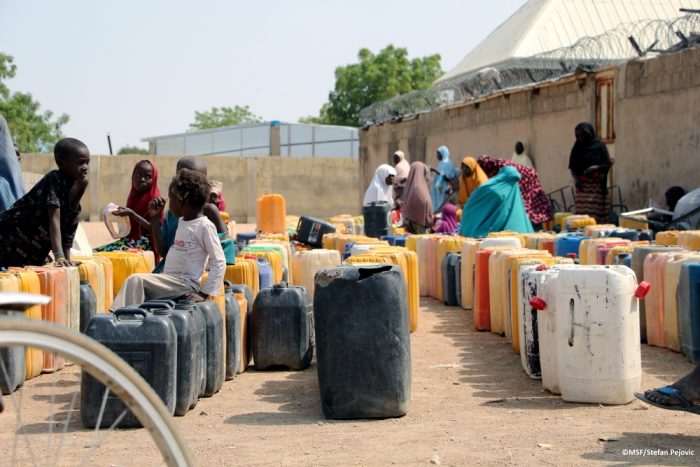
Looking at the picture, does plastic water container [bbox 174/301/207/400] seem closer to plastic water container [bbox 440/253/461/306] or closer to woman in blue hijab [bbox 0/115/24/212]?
woman in blue hijab [bbox 0/115/24/212]

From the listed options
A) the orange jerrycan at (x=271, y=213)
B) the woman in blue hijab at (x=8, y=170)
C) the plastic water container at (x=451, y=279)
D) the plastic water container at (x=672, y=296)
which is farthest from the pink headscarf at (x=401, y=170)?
the plastic water container at (x=672, y=296)

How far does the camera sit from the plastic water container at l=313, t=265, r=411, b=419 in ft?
19.4

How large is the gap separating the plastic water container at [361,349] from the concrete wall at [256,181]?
103 feet

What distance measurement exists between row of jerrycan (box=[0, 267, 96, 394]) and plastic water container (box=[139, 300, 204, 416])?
0.99 metres

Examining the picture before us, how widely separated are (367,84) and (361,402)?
186ft

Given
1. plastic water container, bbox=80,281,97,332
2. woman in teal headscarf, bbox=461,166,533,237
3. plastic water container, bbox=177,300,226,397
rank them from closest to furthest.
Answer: plastic water container, bbox=177,300,226,397, plastic water container, bbox=80,281,97,332, woman in teal headscarf, bbox=461,166,533,237

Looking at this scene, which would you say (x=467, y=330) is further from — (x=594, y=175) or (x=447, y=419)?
(x=594, y=175)

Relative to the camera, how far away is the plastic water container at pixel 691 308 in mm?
7355

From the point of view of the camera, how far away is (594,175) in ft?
56.6

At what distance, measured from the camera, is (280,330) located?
7.60 meters

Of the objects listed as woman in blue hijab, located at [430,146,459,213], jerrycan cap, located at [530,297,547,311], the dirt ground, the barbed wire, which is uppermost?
the barbed wire

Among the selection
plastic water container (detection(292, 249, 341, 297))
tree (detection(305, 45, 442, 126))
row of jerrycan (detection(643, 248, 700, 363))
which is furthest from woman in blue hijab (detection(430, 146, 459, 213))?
tree (detection(305, 45, 442, 126))

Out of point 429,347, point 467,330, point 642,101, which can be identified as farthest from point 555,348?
point 642,101

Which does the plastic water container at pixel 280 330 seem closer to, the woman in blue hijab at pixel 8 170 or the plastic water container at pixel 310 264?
the plastic water container at pixel 310 264
